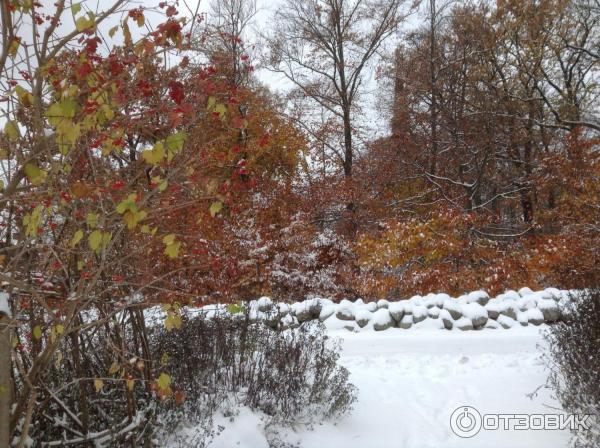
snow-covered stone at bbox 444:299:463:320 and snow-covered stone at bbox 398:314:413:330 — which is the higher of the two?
snow-covered stone at bbox 444:299:463:320

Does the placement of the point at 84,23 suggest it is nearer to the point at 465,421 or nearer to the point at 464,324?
the point at 465,421

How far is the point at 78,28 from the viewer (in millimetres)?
1485

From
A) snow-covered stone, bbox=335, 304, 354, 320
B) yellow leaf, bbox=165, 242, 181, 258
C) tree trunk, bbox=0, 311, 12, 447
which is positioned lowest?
snow-covered stone, bbox=335, 304, 354, 320

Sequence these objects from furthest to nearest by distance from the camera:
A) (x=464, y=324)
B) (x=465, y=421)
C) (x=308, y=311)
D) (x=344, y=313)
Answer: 1. (x=308, y=311)
2. (x=344, y=313)
3. (x=464, y=324)
4. (x=465, y=421)

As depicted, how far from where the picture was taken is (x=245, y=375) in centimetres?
428

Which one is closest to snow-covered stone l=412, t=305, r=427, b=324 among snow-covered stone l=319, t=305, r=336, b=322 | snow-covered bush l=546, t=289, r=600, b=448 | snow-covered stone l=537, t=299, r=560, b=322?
Answer: snow-covered stone l=319, t=305, r=336, b=322

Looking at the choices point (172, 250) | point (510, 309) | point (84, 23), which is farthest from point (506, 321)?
point (84, 23)

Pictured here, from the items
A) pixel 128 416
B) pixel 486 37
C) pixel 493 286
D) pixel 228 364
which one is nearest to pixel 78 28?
pixel 128 416

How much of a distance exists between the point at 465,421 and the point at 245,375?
201cm

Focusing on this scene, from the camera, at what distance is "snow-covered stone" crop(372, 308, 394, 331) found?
670 cm

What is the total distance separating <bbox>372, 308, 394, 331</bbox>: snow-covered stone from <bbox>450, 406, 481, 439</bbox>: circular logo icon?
2.52m

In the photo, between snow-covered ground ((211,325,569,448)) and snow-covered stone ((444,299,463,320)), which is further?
snow-covered stone ((444,299,463,320))

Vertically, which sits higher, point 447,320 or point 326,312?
point 326,312

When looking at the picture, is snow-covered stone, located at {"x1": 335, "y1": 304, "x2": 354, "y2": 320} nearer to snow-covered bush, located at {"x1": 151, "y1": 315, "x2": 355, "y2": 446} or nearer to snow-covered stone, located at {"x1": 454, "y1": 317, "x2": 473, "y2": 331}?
snow-covered stone, located at {"x1": 454, "y1": 317, "x2": 473, "y2": 331}
